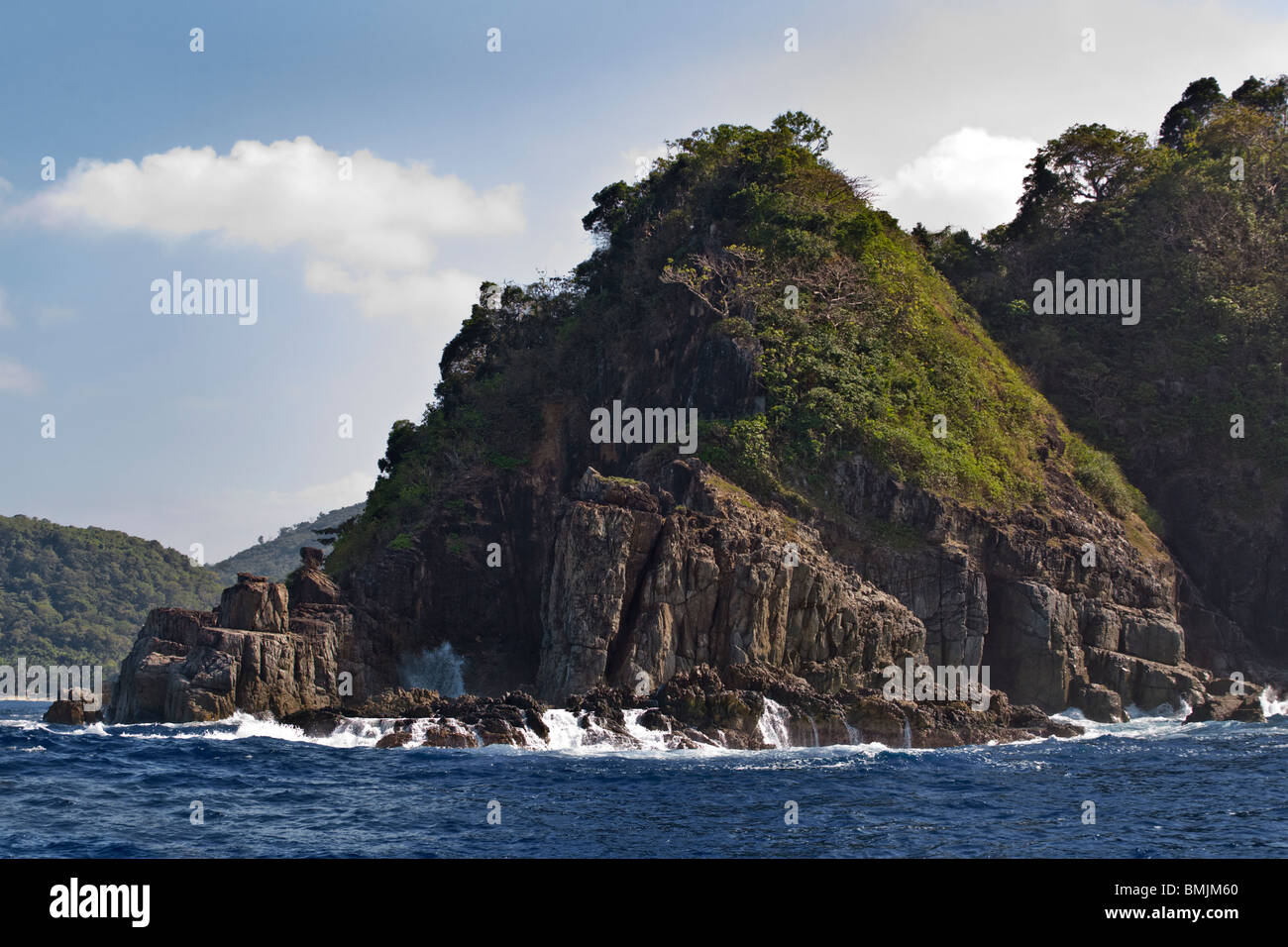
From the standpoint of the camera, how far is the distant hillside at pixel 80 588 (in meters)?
131

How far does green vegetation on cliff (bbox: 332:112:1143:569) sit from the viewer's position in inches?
2115

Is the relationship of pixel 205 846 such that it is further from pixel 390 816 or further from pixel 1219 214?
pixel 1219 214

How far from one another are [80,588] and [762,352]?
11385cm

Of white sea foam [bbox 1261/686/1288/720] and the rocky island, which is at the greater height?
the rocky island

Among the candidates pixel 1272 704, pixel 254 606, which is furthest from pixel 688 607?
pixel 1272 704

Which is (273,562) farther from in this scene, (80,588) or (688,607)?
(688,607)

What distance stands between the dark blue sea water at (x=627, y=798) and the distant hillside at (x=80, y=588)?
101 meters


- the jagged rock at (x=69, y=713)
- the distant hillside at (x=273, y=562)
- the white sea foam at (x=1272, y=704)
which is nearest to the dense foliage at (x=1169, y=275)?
the white sea foam at (x=1272, y=704)

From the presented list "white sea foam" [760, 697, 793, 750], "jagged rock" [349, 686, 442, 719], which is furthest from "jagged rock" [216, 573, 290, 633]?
"white sea foam" [760, 697, 793, 750]

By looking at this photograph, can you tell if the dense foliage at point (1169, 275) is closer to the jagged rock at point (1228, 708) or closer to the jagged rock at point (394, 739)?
the jagged rock at point (1228, 708)

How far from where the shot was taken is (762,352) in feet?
184

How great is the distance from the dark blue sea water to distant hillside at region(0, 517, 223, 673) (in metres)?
101

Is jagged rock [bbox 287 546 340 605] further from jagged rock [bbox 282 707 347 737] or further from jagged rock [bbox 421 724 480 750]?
jagged rock [bbox 421 724 480 750]

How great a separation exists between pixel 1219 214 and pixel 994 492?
30870 mm
